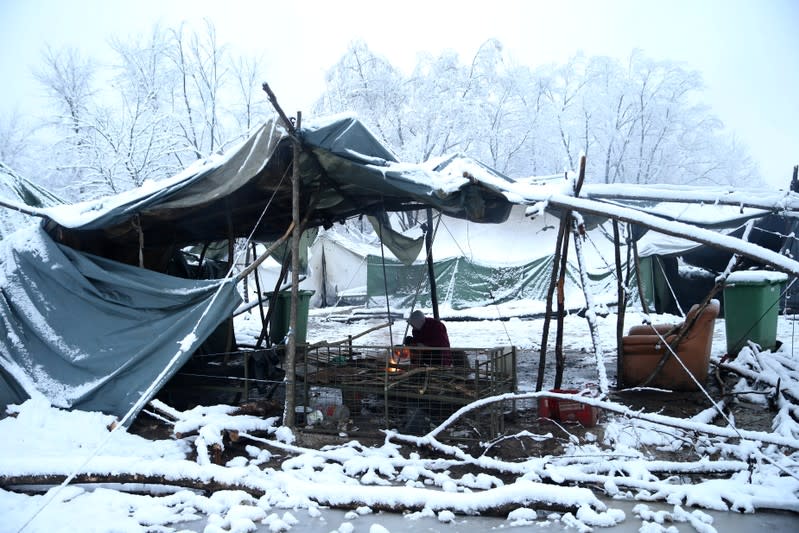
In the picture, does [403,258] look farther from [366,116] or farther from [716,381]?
[366,116]

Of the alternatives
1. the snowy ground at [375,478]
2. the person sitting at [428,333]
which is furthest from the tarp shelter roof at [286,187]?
the snowy ground at [375,478]

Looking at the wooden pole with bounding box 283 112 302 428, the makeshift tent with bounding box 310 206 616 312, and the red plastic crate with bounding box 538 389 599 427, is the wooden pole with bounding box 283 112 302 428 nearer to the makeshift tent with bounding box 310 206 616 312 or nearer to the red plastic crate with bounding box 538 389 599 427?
the red plastic crate with bounding box 538 389 599 427

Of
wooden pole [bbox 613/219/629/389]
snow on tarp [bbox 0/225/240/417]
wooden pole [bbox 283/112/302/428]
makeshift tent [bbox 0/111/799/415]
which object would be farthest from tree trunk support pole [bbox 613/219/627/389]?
snow on tarp [bbox 0/225/240/417]

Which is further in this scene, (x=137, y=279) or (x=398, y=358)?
(x=137, y=279)

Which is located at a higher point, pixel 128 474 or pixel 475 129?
pixel 475 129

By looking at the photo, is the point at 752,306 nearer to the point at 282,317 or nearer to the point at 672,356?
the point at 672,356

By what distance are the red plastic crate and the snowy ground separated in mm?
267

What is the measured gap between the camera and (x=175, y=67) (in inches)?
1045

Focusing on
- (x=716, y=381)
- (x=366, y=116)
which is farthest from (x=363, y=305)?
(x=716, y=381)

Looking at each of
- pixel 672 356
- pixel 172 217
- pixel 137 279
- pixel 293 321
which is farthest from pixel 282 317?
pixel 672 356

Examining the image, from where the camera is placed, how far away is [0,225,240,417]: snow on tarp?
18.8 feet

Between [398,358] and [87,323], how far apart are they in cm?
372

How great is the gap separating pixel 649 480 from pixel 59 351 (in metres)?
6.15

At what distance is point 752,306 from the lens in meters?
8.07
